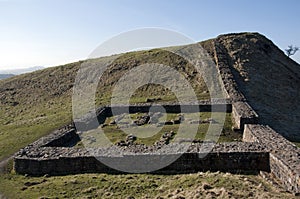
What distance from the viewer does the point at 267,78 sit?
148 feet

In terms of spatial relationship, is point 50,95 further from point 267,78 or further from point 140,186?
point 140,186

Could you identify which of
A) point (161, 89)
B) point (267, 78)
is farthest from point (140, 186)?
point (267, 78)

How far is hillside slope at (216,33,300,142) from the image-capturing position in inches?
1299

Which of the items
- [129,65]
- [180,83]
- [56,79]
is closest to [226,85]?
[180,83]

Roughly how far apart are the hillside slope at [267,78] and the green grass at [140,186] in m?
13.7

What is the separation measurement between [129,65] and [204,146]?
38542 mm

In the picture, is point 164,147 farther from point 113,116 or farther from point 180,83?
point 180,83

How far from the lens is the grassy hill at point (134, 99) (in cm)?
1611

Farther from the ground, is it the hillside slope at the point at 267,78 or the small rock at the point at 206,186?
the hillside slope at the point at 267,78

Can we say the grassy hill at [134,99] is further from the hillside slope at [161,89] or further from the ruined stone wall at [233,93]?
the ruined stone wall at [233,93]

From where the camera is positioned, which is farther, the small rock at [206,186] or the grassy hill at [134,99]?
the grassy hill at [134,99]

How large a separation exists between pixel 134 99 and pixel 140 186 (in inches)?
1070

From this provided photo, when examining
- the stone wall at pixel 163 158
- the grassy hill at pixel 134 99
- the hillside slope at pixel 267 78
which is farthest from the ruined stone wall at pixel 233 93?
the stone wall at pixel 163 158

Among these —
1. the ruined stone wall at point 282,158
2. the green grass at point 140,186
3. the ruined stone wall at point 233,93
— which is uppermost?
the ruined stone wall at point 233,93
